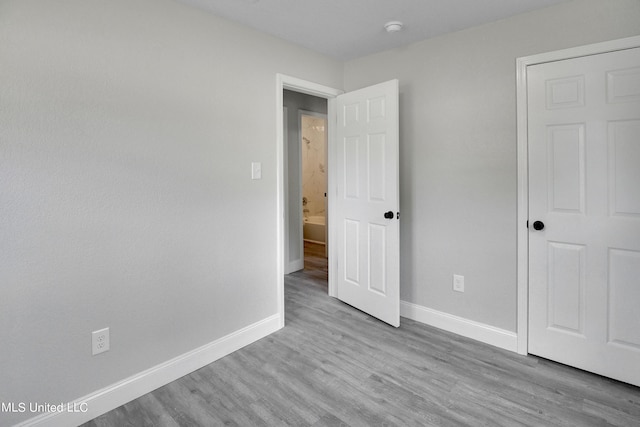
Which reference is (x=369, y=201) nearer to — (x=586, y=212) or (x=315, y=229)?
(x=586, y=212)

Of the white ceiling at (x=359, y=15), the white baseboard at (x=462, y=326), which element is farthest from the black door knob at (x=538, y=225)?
the white ceiling at (x=359, y=15)

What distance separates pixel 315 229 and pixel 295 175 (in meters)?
1.99

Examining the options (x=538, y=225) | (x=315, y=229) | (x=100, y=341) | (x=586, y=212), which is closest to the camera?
(x=100, y=341)

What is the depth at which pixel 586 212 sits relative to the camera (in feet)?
7.06

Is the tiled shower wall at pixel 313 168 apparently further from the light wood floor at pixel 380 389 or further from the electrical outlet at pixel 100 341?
the electrical outlet at pixel 100 341

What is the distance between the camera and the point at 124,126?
190 centimetres

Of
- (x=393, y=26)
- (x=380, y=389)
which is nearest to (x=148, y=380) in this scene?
(x=380, y=389)

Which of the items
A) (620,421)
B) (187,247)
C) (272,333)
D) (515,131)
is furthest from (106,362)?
(515,131)

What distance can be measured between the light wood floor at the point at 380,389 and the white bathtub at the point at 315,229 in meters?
3.54

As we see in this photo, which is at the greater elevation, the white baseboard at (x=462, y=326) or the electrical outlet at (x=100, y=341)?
the electrical outlet at (x=100, y=341)

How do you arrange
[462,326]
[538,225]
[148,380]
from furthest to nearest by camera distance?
[462,326]
[538,225]
[148,380]

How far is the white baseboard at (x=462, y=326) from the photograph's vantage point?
251 cm

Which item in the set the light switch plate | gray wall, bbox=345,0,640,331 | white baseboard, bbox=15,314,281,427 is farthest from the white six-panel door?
white baseboard, bbox=15,314,281,427

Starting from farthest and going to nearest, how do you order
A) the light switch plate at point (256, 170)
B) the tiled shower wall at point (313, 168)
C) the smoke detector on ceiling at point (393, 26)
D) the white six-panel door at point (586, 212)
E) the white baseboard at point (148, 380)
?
the tiled shower wall at point (313, 168) → the light switch plate at point (256, 170) → the smoke detector on ceiling at point (393, 26) → the white six-panel door at point (586, 212) → the white baseboard at point (148, 380)
